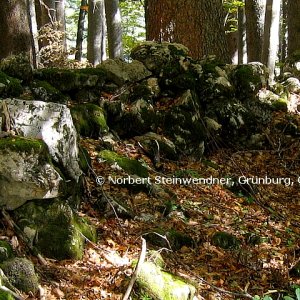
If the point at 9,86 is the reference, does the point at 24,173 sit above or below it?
below

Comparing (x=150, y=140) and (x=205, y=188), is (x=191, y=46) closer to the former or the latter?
(x=150, y=140)

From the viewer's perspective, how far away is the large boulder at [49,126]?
3.96m

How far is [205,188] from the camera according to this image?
5.87 m

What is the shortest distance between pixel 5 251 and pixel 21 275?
0.81 ft

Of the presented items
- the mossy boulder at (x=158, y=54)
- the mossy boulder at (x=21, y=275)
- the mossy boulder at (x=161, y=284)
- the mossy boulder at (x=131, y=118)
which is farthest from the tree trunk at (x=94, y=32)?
the mossy boulder at (x=21, y=275)

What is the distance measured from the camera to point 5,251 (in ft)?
10.6

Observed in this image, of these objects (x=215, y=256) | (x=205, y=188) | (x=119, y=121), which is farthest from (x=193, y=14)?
(x=215, y=256)

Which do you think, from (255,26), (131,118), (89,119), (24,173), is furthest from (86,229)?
(255,26)

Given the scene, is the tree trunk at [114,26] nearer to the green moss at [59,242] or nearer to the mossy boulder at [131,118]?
the mossy boulder at [131,118]

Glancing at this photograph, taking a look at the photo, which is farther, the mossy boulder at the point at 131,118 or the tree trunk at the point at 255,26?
the tree trunk at the point at 255,26

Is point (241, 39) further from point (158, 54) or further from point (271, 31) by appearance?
point (158, 54)

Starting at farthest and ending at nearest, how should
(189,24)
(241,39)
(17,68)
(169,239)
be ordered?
(241,39), (189,24), (17,68), (169,239)

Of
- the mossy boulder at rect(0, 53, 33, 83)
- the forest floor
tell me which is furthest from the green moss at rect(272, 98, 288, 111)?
the mossy boulder at rect(0, 53, 33, 83)

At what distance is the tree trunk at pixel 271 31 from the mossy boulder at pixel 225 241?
549 cm
